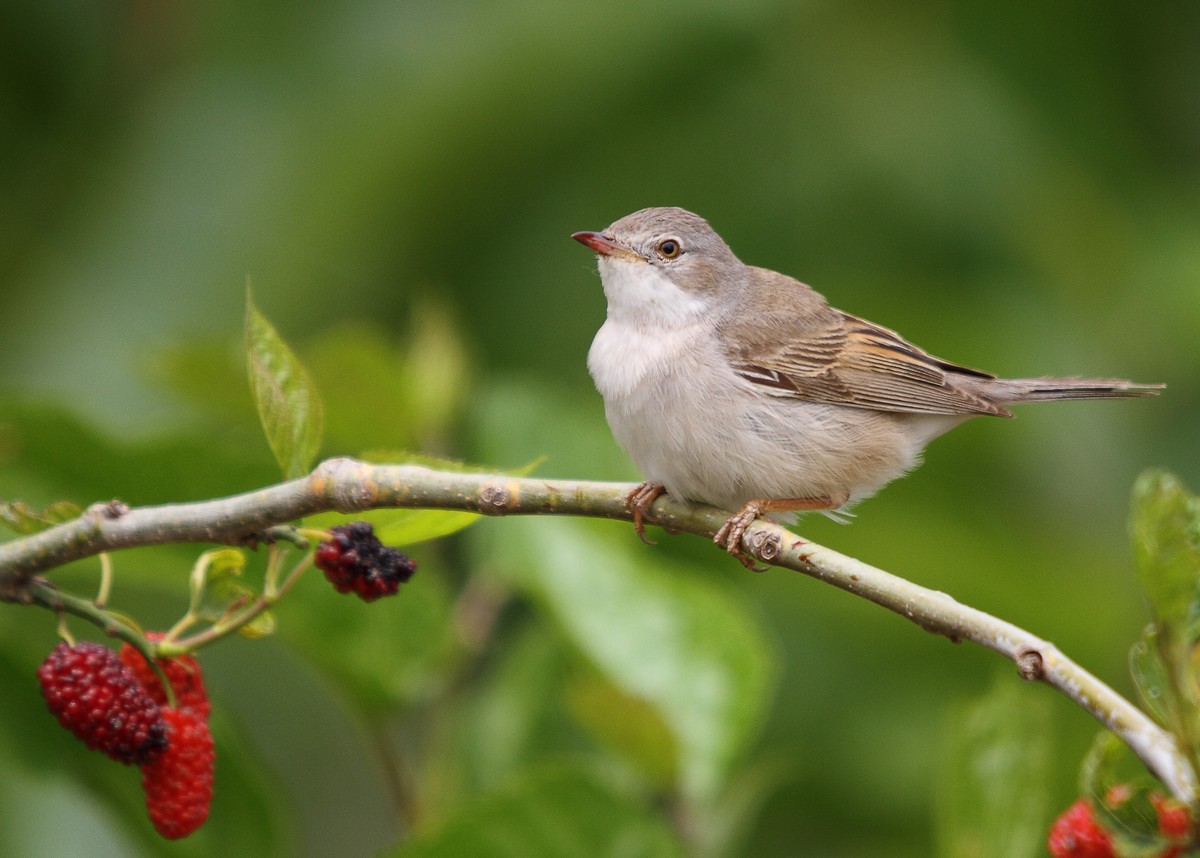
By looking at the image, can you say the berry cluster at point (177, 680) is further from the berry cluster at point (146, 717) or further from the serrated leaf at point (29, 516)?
the serrated leaf at point (29, 516)

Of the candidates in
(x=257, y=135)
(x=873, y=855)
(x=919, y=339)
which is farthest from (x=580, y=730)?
(x=257, y=135)

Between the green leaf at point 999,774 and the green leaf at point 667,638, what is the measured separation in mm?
594

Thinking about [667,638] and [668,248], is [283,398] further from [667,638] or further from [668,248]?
[668,248]

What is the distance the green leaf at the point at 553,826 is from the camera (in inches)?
106

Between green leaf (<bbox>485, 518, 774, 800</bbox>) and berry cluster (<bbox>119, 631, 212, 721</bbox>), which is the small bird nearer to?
green leaf (<bbox>485, 518, 774, 800</bbox>)

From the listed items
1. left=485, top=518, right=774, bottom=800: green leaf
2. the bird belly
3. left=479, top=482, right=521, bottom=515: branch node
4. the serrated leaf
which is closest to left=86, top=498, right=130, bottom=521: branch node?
the serrated leaf

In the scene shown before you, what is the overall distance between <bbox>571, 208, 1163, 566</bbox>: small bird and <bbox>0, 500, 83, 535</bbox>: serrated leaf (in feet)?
4.38

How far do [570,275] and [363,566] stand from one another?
3.84m

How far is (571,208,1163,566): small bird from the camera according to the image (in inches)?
143

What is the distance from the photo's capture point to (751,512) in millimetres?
Result: 3412

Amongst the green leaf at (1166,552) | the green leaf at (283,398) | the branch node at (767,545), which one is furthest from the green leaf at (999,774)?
Result: the green leaf at (283,398)

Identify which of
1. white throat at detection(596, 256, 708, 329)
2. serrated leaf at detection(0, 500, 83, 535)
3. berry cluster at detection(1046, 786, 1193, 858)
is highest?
white throat at detection(596, 256, 708, 329)

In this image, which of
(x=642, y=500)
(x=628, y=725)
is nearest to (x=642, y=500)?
(x=642, y=500)

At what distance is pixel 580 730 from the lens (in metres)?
3.71
